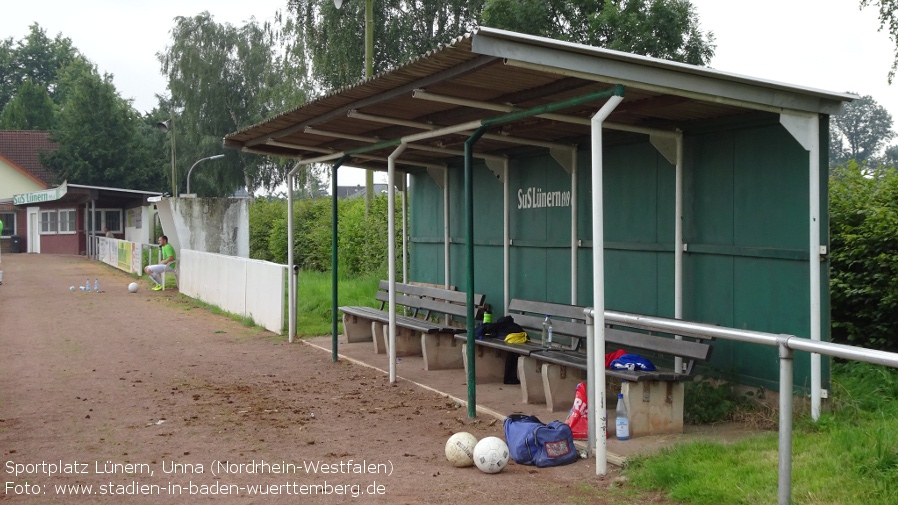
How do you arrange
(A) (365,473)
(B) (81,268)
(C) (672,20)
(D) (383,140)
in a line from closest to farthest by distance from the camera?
(A) (365,473), (D) (383,140), (C) (672,20), (B) (81,268)

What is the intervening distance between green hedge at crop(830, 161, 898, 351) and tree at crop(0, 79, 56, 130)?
7250 centimetres

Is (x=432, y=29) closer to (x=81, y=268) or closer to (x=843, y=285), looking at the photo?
(x=81, y=268)

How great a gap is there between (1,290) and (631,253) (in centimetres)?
1979

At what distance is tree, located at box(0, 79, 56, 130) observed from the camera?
70750 mm

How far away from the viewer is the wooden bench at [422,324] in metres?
10.4

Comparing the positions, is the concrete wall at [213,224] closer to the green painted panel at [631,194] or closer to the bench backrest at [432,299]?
the bench backrest at [432,299]

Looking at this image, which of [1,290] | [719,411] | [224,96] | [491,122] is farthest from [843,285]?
[224,96]

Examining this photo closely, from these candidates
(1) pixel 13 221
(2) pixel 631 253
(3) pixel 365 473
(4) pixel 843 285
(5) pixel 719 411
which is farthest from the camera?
(1) pixel 13 221

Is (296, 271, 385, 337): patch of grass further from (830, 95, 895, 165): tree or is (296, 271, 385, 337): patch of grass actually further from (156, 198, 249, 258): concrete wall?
(830, 95, 895, 165): tree

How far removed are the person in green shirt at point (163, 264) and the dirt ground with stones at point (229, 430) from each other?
9073 millimetres

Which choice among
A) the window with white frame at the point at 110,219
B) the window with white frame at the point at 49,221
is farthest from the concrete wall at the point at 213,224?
the window with white frame at the point at 49,221

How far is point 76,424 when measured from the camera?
7.93 meters

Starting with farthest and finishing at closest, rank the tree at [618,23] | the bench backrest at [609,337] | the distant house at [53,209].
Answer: the distant house at [53,209] < the tree at [618,23] < the bench backrest at [609,337]

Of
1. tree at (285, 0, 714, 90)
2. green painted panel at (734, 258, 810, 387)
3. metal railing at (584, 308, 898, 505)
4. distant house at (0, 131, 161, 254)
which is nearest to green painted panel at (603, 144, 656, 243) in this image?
green painted panel at (734, 258, 810, 387)
